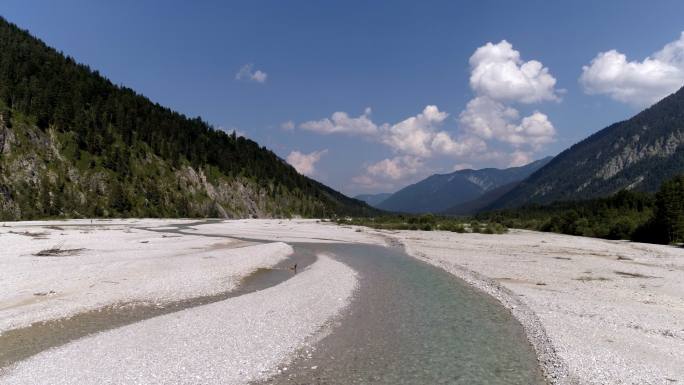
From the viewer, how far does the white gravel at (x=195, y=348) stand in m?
11.4

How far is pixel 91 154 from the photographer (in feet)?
417

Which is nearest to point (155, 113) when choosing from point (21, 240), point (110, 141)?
point (110, 141)

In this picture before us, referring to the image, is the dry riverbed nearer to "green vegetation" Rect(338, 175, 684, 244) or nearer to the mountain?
"green vegetation" Rect(338, 175, 684, 244)

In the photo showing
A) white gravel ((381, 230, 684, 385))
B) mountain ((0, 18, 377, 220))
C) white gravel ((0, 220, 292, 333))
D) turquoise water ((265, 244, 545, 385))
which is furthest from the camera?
mountain ((0, 18, 377, 220))

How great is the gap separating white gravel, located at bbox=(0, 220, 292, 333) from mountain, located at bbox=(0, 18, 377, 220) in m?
71.6

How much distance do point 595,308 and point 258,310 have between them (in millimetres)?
16379

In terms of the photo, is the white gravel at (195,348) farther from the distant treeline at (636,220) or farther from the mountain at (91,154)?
the mountain at (91,154)

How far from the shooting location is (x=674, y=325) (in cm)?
1725

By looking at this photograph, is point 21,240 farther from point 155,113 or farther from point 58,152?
point 155,113

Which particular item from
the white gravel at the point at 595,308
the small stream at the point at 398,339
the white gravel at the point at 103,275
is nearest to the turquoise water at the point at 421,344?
the small stream at the point at 398,339

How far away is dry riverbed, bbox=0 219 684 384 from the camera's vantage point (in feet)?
40.2

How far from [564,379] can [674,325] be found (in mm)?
9159

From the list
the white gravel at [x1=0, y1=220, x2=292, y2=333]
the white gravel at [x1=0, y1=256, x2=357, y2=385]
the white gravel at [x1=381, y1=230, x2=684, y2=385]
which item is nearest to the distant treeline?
the white gravel at [x1=381, y1=230, x2=684, y2=385]

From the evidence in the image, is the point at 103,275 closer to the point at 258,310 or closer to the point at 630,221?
the point at 258,310
